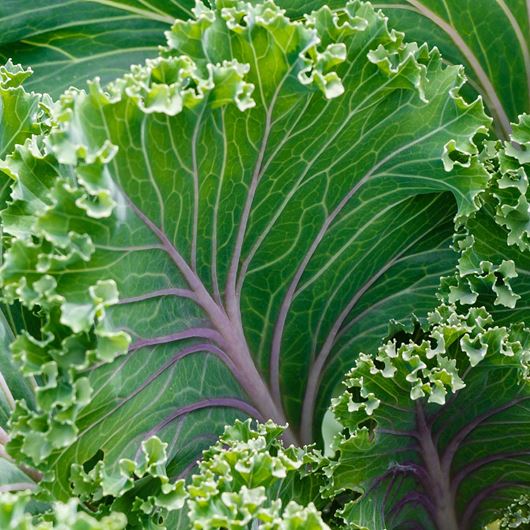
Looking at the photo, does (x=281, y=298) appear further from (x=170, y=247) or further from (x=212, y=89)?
(x=212, y=89)

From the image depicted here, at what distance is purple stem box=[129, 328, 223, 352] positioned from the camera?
88.3 inches

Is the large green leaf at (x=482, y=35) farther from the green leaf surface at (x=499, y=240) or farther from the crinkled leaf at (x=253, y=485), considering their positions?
the crinkled leaf at (x=253, y=485)

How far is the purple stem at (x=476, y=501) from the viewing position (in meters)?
2.97

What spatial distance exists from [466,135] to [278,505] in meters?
1.21

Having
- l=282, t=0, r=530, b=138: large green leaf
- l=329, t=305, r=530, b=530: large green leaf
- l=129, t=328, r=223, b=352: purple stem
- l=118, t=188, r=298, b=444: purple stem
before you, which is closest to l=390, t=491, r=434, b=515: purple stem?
l=329, t=305, r=530, b=530: large green leaf

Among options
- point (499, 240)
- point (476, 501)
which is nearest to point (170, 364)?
point (499, 240)

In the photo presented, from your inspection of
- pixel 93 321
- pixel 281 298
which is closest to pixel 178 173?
pixel 93 321

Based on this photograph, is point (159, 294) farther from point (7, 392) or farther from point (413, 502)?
point (413, 502)

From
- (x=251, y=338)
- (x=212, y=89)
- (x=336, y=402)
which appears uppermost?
(x=212, y=89)

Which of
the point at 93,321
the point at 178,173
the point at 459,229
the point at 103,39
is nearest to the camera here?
the point at 93,321

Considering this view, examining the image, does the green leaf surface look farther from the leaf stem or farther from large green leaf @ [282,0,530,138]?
the leaf stem

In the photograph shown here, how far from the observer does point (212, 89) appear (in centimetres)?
207

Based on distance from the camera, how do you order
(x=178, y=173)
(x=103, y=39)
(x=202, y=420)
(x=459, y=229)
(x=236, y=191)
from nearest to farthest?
(x=178, y=173) < (x=236, y=191) < (x=202, y=420) < (x=459, y=229) < (x=103, y=39)

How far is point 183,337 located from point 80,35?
1.50 m
